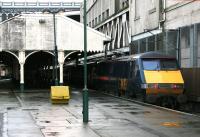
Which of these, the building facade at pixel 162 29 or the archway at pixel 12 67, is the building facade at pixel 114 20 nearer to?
the building facade at pixel 162 29

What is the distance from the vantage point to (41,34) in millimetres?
42094

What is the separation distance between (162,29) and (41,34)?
11.2m

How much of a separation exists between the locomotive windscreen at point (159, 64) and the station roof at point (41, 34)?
52.0 ft


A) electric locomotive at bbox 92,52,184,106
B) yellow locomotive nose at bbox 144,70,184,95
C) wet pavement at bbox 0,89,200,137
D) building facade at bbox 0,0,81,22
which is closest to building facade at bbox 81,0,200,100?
yellow locomotive nose at bbox 144,70,184,95

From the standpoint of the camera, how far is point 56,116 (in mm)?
19125

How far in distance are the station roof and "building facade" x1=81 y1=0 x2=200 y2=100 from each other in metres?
4.29

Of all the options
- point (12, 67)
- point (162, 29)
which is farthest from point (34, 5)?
point (162, 29)

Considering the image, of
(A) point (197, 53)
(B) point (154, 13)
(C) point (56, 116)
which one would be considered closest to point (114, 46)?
(B) point (154, 13)

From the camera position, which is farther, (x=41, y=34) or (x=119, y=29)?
(x=119, y=29)

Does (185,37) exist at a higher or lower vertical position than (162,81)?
higher

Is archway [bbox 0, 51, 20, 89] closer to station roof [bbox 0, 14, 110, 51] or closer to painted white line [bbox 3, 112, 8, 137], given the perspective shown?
station roof [bbox 0, 14, 110, 51]

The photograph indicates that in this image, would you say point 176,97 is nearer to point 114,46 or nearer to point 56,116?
point 56,116

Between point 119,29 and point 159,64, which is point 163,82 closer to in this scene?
Result: point 159,64

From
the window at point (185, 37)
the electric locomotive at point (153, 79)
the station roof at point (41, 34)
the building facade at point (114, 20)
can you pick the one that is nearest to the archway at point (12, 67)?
the station roof at point (41, 34)
